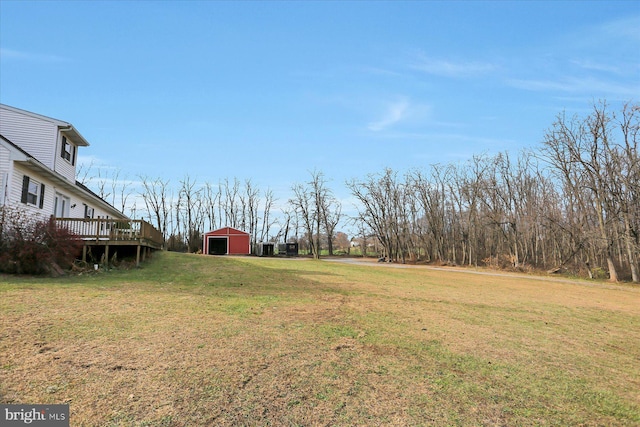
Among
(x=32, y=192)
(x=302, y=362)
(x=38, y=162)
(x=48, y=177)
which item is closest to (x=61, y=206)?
(x=48, y=177)

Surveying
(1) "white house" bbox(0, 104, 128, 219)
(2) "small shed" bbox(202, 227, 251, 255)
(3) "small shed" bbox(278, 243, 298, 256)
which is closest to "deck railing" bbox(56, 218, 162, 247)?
(1) "white house" bbox(0, 104, 128, 219)

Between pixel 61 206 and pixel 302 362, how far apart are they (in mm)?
18934

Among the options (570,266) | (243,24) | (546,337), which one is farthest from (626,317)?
(570,266)

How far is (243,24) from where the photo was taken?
13.2 meters

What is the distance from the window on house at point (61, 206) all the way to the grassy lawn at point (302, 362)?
1009 cm

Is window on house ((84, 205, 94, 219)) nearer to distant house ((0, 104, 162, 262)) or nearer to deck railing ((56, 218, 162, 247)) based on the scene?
distant house ((0, 104, 162, 262))

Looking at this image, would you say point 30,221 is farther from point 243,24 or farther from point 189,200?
point 189,200

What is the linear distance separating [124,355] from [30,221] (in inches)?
472

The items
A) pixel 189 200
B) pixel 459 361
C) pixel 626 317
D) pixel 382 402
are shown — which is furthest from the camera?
pixel 189 200

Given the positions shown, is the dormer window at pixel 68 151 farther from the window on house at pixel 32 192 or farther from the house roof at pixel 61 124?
the window on house at pixel 32 192

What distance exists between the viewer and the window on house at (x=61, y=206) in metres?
18.2

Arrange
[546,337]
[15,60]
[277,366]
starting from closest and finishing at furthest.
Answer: [277,366]
[546,337]
[15,60]

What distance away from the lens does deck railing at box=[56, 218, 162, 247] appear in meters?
15.5

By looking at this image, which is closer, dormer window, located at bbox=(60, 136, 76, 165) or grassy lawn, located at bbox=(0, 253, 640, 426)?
grassy lawn, located at bbox=(0, 253, 640, 426)
